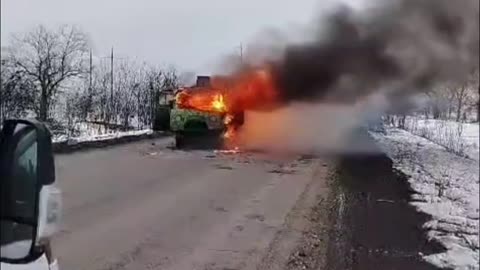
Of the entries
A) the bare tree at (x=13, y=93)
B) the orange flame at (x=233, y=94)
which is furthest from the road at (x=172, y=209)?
the orange flame at (x=233, y=94)

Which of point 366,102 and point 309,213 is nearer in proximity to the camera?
point 309,213

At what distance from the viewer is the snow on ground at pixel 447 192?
729 cm

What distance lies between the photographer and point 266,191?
38.5 feet

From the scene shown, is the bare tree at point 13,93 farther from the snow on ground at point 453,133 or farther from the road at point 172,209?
the snow on ground at point 453,133

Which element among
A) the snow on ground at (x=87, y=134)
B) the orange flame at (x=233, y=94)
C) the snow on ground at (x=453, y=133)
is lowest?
the snow on ground at (x=87, y=134)

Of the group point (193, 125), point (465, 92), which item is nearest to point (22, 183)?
point (465, 92)

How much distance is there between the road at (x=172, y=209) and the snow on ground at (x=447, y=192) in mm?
1810

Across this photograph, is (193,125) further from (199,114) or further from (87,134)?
(87,134)

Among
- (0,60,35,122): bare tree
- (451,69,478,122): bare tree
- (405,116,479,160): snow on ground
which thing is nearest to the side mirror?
(0,60,35,122): bare tree

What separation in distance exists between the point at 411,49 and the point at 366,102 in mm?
3461

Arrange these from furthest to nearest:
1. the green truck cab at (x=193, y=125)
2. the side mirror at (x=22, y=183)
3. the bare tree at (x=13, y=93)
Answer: the green truck cab at (x=193, y=125)
the bare tree at (x=13, y=93)
the side mirror at (x=22, y=183)

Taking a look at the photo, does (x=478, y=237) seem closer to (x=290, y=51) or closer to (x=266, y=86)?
(x=290, y=51)

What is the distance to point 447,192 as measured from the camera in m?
11.9

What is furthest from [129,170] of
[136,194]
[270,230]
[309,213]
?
[270,230]
